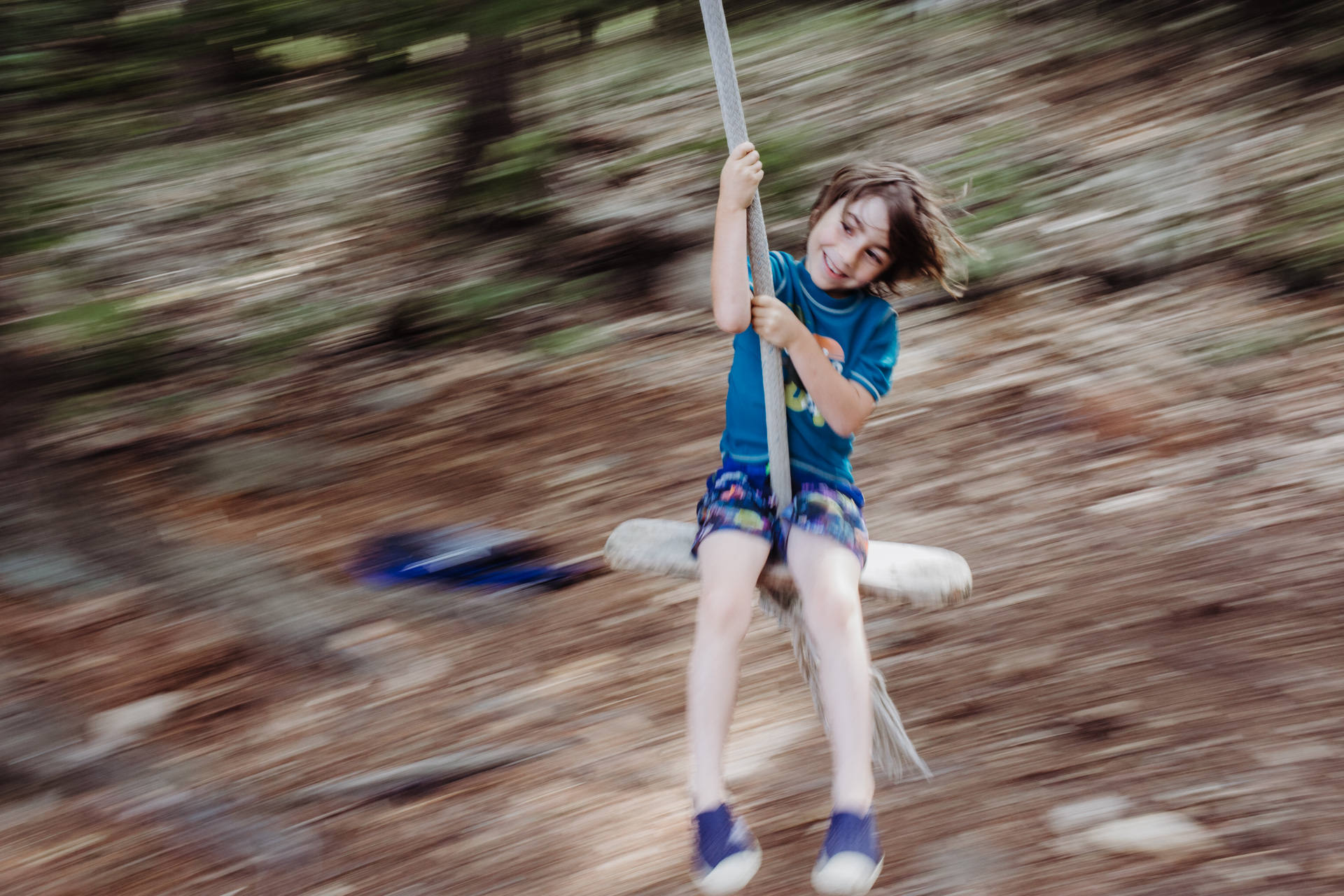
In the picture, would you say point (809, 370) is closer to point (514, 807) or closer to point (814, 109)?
point (514, 807)

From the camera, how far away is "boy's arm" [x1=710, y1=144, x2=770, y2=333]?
171 centimetres

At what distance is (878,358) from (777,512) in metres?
0.31

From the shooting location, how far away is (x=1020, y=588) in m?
2.79

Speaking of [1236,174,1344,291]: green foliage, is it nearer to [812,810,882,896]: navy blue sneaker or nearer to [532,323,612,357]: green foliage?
[532,323,612,357]: green foliage

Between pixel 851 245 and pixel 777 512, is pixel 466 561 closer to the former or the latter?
pixel 777 512

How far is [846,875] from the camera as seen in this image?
1585 mm

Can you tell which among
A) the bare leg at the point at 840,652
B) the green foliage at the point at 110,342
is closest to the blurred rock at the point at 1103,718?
the bare leg at the point at 840,652

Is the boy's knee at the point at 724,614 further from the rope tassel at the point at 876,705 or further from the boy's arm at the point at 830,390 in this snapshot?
the boy's arm at the point at 830,390

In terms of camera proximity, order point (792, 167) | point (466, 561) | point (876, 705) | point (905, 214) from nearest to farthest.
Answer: point (905, 214) → point (876, 705) → point (466, 561) → point (792, 167)

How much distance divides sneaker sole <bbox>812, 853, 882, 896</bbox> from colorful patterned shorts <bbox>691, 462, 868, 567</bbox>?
464mm

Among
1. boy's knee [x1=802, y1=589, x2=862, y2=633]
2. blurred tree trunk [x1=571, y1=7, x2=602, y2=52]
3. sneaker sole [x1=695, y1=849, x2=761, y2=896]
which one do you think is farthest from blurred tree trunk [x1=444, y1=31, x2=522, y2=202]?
sneaker sole [x1=695, y1=849, x2=761, y2=896]

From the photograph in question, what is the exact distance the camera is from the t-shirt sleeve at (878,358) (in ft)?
6.32

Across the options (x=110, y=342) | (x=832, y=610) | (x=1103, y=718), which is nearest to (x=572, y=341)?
(x=110, y=342)

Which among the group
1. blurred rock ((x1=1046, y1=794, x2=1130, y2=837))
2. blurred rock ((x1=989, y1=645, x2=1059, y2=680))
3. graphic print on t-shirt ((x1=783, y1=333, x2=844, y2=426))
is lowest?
blurred rock ((x1=1046, y1=794, x2=1130, y2=837))
